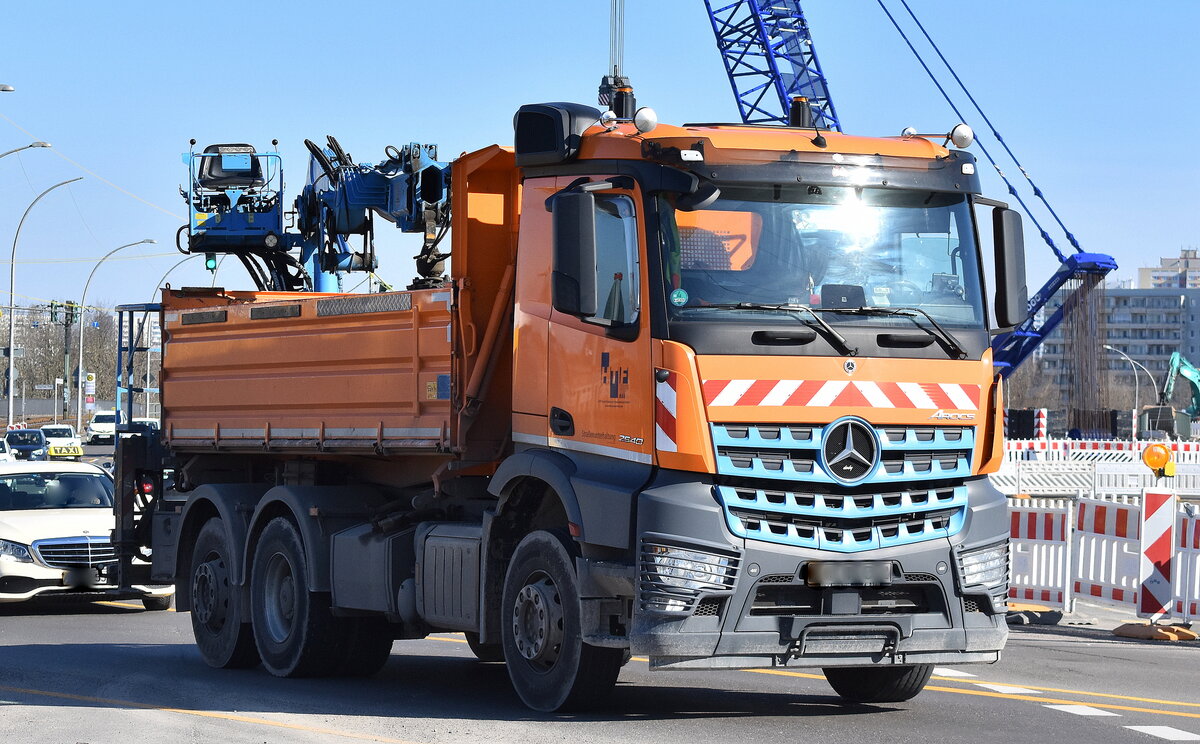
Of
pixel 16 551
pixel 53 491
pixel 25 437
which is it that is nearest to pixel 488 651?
pixel 16 551

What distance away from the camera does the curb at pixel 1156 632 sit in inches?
589

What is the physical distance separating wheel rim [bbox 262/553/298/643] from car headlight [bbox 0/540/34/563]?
16.3 ft

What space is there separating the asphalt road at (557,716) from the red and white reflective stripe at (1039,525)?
329cm

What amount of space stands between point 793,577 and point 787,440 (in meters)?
0.70

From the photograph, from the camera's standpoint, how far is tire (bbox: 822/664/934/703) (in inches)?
395

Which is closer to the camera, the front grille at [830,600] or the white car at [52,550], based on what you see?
the front grille at [830,600]

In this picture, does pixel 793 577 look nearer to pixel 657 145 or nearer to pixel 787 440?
pixel 787 440

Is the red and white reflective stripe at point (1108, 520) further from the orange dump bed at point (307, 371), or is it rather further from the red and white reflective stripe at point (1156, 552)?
the orange dump bed at point (307, 371)

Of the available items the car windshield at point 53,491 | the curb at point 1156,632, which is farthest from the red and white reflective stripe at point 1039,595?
the car windshield at point 53,491

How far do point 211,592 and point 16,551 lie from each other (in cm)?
418

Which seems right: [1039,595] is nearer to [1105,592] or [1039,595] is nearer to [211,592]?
[1105,592]

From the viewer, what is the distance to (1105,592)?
54.4 feet

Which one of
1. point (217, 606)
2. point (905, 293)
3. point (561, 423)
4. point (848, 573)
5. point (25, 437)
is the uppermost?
point (905, 293)

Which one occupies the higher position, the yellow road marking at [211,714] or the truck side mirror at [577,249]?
the truck side mirror at [577,249]
